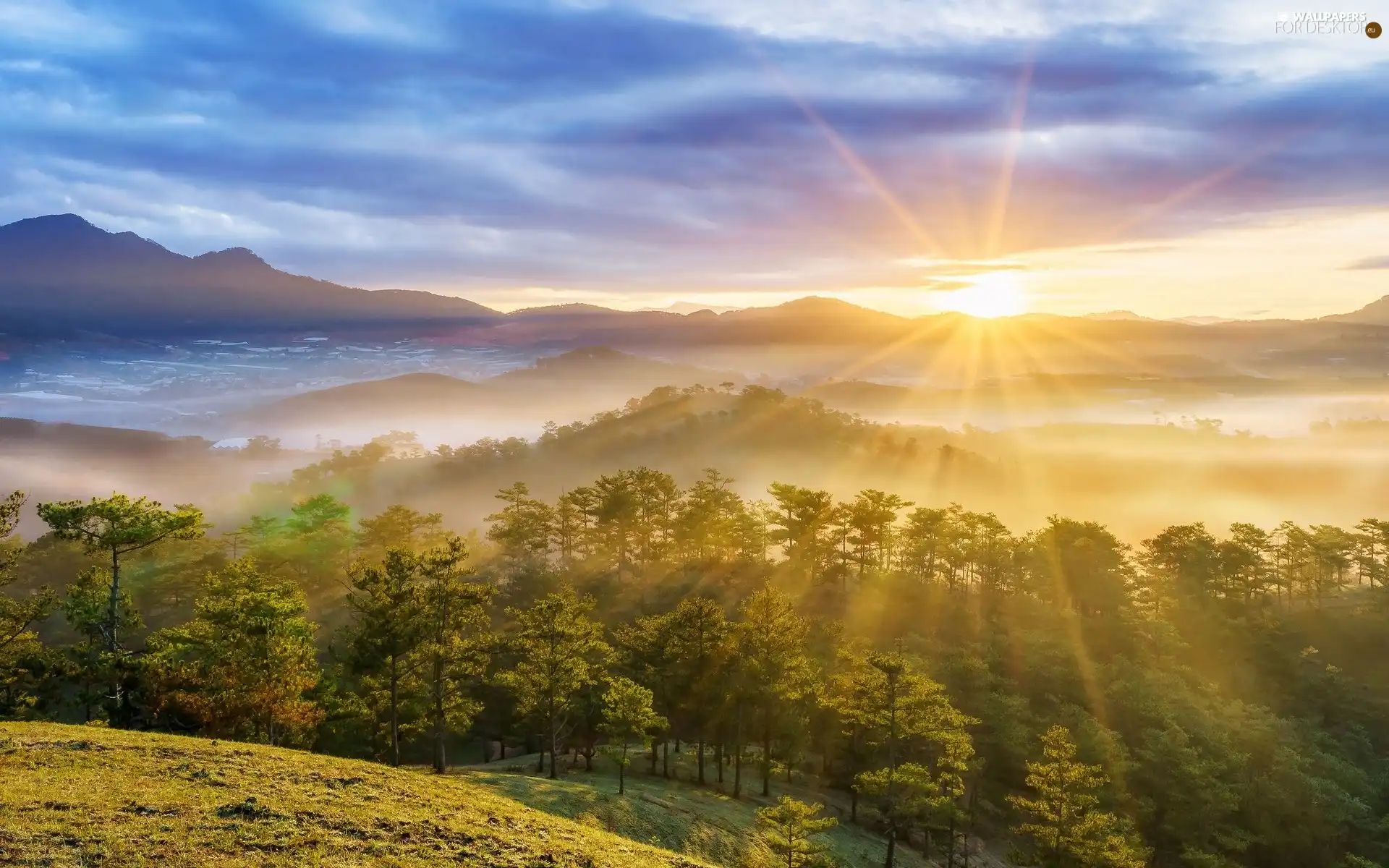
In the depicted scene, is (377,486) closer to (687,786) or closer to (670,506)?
(670,506)

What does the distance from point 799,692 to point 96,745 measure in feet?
128

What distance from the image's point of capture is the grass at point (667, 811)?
121 feet

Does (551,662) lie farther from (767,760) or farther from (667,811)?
(767,760)

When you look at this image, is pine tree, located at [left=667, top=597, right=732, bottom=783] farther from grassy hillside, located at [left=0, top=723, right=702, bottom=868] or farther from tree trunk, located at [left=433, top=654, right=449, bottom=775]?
grassy hillside, located at [left=0, top=723, right=702, bottom=868]

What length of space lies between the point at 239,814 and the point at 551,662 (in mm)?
23078

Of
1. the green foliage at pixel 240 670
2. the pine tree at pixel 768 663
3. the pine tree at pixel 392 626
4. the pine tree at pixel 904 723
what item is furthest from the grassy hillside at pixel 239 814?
the pine tree at pixel 768 663

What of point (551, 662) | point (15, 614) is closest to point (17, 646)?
point (15, 614)

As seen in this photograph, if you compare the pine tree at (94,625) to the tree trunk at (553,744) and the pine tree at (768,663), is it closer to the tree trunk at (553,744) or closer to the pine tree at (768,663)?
the tree trunk at (553,744)

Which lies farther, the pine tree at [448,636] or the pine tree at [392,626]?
the pine tree at [448,636]

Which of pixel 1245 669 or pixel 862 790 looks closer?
pixel 862 790

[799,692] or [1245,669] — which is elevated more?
[799,692]

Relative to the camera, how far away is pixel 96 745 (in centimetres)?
2806

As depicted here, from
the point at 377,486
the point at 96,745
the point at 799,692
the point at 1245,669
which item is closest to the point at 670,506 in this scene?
the point at 799,692

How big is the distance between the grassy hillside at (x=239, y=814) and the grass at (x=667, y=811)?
5144 mm
